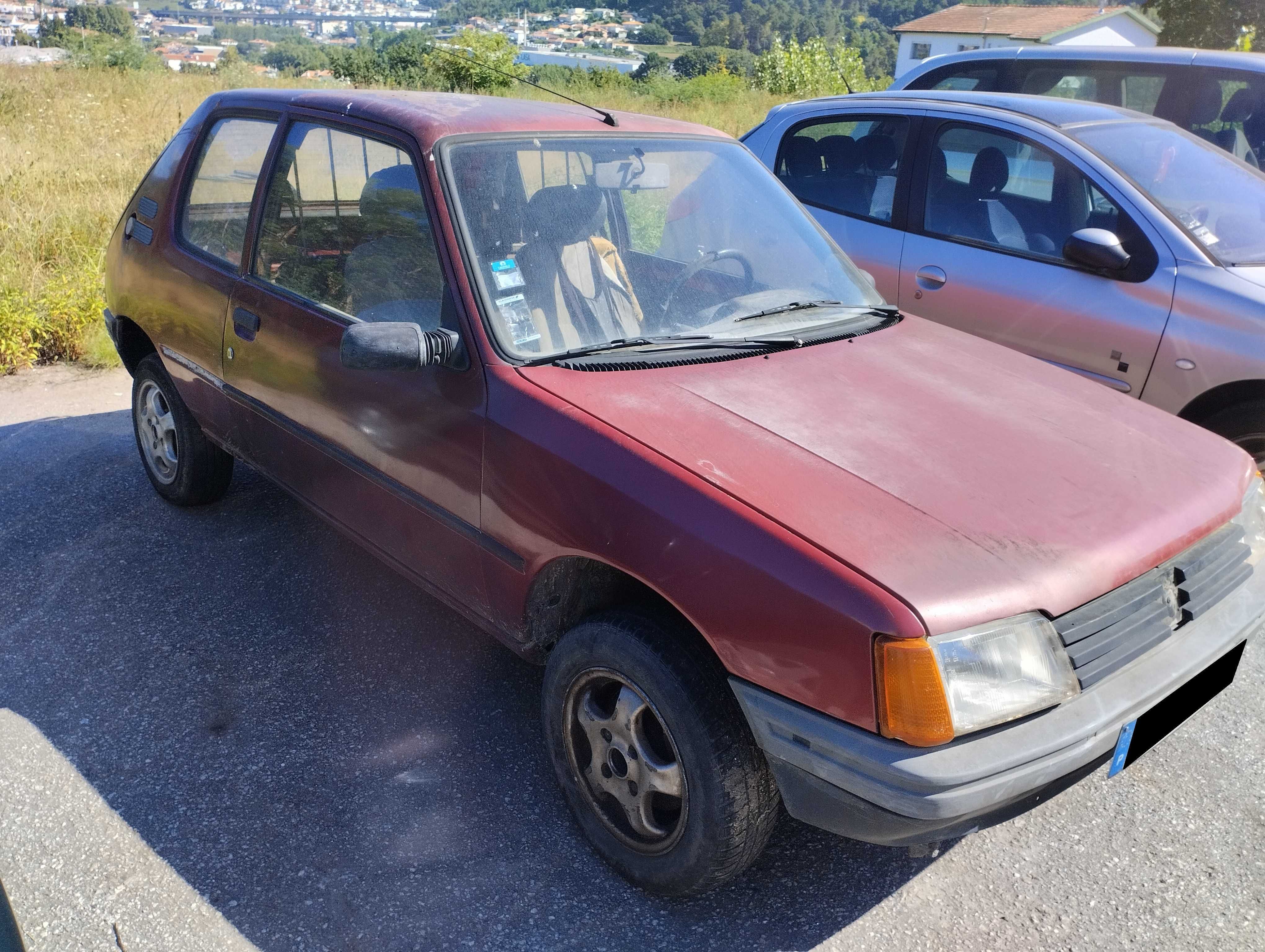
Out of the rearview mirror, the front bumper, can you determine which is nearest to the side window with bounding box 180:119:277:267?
the rearview mirror

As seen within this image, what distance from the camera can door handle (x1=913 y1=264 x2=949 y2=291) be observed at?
4.65 metres

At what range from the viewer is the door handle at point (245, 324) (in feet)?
11.0

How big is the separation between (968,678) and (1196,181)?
3.65m

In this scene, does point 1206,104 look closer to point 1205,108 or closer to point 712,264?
point 1205,108

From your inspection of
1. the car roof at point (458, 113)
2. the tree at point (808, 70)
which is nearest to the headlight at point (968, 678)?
the car roof at point (458, 113)

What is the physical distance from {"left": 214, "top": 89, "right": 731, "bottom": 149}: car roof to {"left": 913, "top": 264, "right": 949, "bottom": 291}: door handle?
1572 millimetres

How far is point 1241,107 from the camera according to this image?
5926 mm

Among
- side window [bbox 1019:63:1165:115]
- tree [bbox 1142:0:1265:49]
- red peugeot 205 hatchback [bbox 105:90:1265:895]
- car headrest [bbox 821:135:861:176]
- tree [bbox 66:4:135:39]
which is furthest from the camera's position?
tree [bbox 1142:0:1265:49]

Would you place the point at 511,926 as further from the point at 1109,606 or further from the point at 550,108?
the point at 550,108

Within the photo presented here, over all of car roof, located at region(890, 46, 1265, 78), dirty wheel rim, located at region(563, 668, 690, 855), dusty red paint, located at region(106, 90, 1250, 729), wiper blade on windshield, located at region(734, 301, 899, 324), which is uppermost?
car roof, located at region(890, 46, 1265, 78)

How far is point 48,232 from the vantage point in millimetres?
7637

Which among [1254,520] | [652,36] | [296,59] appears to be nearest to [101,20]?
[296,59]

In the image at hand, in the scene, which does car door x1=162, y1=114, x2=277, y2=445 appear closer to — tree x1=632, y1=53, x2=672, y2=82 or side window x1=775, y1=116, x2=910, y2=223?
side window x1=775, y1=116, x2=910, y2=223

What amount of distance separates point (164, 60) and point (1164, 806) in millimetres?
22870
